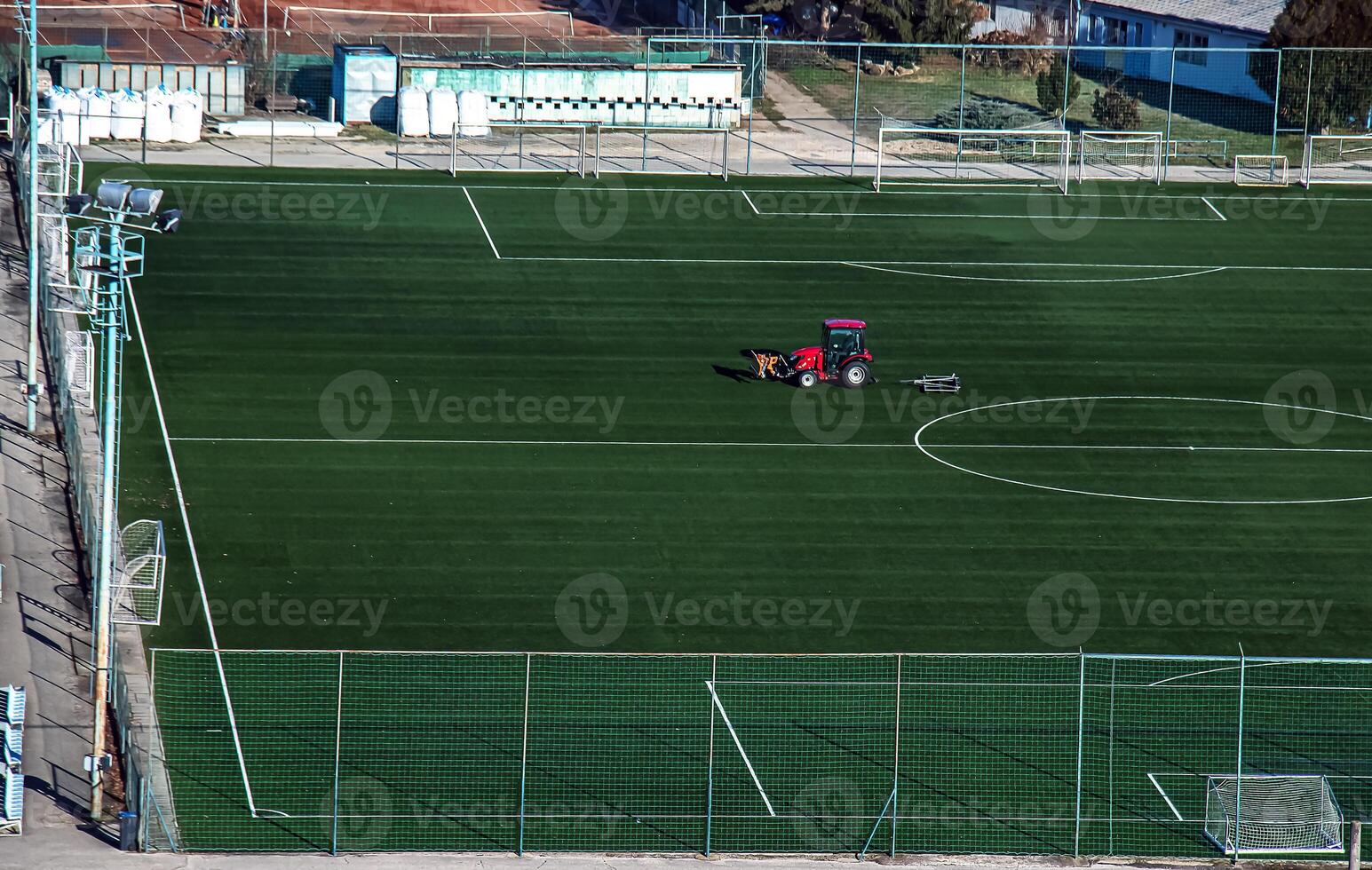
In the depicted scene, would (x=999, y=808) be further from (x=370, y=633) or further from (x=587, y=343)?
(x=587, y=343)

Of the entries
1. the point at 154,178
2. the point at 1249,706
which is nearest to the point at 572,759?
the point at 1249,706

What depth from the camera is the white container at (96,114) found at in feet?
217

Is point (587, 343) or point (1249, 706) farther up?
point (587, 343)

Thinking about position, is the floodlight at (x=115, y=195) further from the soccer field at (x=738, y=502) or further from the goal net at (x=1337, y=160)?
the goal net at (x=1337, y=160)

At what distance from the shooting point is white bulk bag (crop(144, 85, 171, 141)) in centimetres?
6688

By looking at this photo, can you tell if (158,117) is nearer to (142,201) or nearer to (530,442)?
(530,442)

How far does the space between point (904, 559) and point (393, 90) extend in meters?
37.4

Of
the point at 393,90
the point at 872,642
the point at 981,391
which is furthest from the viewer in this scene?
the point at 393,90

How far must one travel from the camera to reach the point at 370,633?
3594 centimetres

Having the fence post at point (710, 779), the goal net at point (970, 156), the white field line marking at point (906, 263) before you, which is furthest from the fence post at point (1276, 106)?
the fence post at point (710, 779)

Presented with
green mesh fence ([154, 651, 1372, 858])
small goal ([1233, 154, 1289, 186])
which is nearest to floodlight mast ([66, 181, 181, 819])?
green mesh fence ([154, 651, 1372, 858])

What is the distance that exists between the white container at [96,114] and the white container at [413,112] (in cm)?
935
